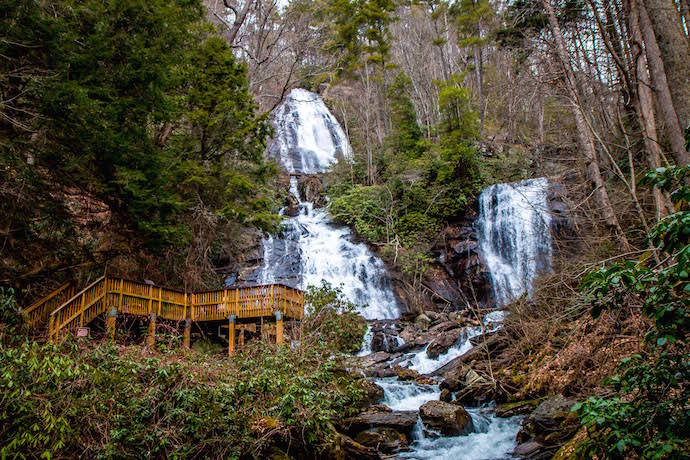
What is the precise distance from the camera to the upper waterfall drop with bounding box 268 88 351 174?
34.2m

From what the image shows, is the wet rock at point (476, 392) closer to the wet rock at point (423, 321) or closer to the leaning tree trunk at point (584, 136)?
the leaning tree trunk at point (584, 136)

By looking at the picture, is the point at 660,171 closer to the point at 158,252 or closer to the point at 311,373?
the point at 311,373

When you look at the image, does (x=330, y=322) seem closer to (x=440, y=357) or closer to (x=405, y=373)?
(x=405, y=373)

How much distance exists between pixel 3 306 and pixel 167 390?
306cm

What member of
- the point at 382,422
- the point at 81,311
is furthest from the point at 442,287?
the point at 81,311

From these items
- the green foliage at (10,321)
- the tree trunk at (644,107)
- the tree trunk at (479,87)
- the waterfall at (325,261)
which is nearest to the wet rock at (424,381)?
the waterfall at (325,261)

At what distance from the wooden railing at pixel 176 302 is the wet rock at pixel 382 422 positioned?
400 cm

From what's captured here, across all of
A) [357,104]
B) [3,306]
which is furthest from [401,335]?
[357,104]

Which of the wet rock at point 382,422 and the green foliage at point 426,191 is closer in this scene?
the wet rock at point 382,422

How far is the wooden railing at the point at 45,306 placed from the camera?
942 centimetres

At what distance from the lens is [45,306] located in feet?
32.7

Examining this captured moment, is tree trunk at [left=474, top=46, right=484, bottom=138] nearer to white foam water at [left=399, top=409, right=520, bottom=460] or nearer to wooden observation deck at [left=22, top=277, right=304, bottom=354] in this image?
wooden observation deck at [left=22, top=277, right=304, bottom=354]

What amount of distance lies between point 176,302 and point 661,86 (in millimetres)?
12136

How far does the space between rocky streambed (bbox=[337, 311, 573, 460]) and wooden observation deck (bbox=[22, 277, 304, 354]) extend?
118 inches
